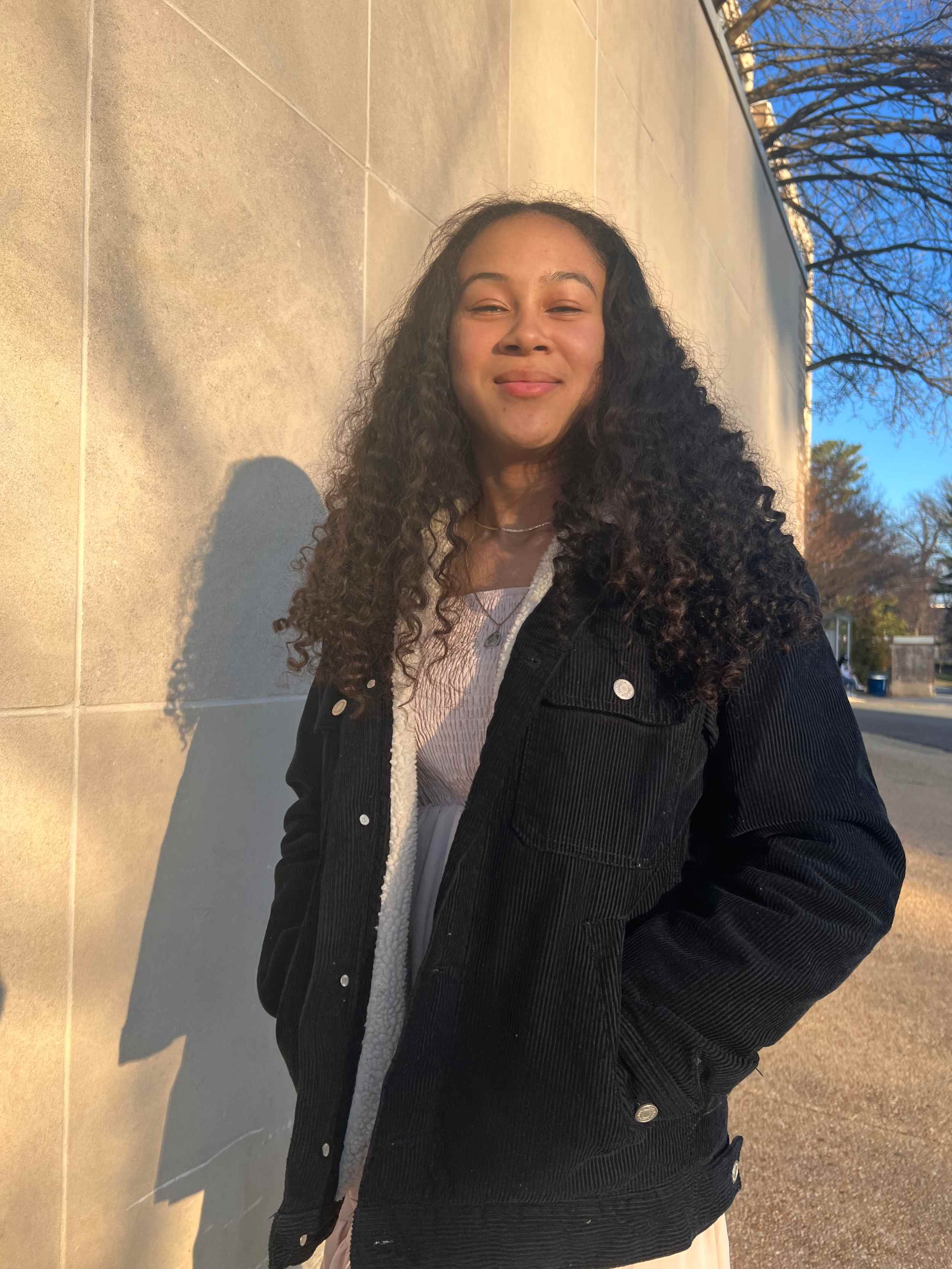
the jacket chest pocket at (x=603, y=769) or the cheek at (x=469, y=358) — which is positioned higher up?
the cheek at (x=469, y=358)

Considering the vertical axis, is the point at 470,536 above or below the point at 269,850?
above

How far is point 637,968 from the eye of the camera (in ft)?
4.65

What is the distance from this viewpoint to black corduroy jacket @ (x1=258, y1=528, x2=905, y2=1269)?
54.5 inches

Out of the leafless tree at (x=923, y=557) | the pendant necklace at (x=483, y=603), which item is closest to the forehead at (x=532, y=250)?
the pendant necklace at (x=483, y=603)

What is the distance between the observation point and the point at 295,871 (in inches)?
75.2

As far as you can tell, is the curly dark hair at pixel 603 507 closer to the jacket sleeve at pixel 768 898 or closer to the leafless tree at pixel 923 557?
the jacket sleeve at pixel 768 898

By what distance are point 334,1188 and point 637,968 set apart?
660mm

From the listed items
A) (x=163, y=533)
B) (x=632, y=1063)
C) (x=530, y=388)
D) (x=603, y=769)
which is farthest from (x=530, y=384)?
(x=632, y=1063)

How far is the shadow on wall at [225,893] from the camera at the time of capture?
226cm

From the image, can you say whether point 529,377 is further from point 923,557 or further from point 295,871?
point 923,557

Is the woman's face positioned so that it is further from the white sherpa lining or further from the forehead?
the white sherpa lining

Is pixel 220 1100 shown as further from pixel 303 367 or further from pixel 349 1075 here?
pixel 303 367

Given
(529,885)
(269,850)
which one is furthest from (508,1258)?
(269,850)

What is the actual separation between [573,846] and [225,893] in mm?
1307
